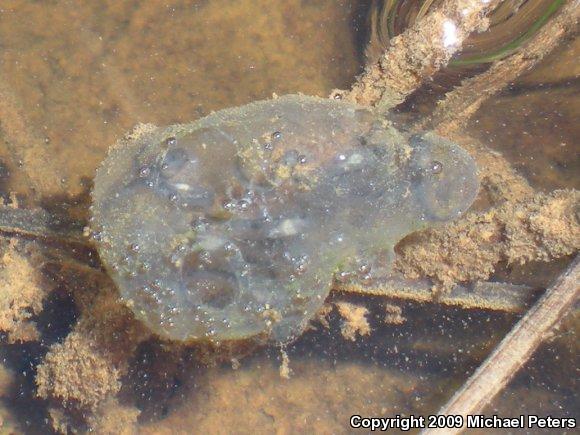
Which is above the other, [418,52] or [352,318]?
[418,52]

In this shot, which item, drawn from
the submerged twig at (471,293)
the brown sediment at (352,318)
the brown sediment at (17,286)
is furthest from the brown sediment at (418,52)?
the brown sediment at (17,286)

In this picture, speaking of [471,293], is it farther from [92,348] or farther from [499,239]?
[92,348]

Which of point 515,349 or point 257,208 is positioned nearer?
point 257,208

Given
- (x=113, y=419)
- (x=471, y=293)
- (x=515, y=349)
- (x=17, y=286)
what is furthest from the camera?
(x=113, y=419)

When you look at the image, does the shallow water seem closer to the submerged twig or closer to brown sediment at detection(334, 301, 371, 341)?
brown sediment at detection(334, 301, 371, 341)

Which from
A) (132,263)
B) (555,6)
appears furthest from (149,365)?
(555,6)

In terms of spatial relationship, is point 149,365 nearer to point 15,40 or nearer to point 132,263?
point 132,263

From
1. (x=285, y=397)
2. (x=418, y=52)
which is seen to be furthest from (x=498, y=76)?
(x=285, y=397)

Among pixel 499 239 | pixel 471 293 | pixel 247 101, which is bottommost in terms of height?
pixel 471 293

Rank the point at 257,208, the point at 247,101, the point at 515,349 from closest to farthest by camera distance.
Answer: the point at 257,208, the point at 515,349, the point at 247,101
